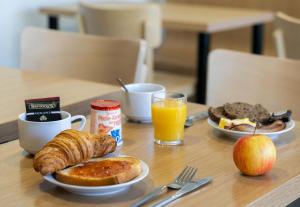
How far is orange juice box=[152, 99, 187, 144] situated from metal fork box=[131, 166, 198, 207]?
0.16 metres

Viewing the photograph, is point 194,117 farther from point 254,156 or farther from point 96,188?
point 96,188

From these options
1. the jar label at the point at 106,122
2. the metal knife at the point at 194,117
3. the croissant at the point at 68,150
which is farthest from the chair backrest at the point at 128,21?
the croissant at the point at 68,150

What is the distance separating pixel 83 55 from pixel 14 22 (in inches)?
67.7

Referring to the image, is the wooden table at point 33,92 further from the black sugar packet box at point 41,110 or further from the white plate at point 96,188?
the white plate at point 96,188

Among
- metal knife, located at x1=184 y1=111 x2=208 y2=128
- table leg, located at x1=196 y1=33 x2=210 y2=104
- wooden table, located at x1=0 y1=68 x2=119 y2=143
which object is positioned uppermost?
wooden table, located at x1=0 y1=68 x2=119 y2=143

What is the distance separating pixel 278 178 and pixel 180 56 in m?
2.88

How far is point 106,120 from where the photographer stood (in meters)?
1.30

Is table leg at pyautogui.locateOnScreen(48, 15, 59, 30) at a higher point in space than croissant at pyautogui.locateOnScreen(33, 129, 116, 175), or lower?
higher

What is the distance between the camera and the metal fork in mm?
1024

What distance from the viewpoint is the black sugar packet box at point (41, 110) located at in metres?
1.27

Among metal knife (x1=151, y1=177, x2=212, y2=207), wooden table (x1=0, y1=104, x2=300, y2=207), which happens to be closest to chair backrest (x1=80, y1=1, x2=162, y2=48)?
wooden table (x1=0, y1=104, x2=300, y2=207)

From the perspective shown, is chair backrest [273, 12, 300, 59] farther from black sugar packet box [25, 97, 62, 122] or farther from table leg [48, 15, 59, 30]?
black sugar packet box [25, 97, 62, 122]

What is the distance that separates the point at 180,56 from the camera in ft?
13.1

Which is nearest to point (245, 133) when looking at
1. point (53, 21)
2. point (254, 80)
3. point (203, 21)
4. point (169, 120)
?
point (169, 120)
